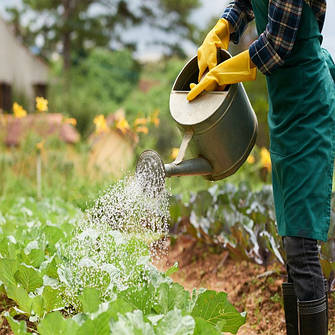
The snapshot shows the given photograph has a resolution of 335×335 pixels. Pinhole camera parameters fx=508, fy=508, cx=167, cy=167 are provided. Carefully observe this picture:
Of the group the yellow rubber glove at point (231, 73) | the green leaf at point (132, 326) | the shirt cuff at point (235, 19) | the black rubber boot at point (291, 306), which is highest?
the shirt cuff at point (235, 19)

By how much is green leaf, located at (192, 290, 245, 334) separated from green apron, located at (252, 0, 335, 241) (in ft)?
0.97

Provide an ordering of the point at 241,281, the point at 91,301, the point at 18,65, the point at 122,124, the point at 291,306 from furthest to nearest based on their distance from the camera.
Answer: the point at 18,65 → the point at 122,124 → the point at 241,281 → the point at 291,306 → the point at 91,301

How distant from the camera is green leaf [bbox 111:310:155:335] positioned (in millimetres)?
1189

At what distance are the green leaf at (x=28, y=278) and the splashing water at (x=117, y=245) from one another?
87 millimetres

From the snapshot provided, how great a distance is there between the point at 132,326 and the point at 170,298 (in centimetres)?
32

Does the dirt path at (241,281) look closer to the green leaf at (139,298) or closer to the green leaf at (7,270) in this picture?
the green leaf at (139,298)

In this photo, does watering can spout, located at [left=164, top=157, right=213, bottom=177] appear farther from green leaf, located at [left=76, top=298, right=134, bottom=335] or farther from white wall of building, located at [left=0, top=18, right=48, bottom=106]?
white wall of building, located at [left=0, top=18, right=48, bottom=106]

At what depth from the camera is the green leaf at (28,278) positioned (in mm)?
1725

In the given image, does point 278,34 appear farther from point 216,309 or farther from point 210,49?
point 216,309

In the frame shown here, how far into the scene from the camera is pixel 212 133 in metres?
1.74

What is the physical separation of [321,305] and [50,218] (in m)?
1.75

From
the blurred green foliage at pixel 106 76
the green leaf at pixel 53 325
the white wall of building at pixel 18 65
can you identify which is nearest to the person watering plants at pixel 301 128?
the green leaf at pixel 53 325

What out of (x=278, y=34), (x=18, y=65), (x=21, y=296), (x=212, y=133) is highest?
(x=18, y=65)

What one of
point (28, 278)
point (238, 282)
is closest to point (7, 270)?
point (28, 278)
